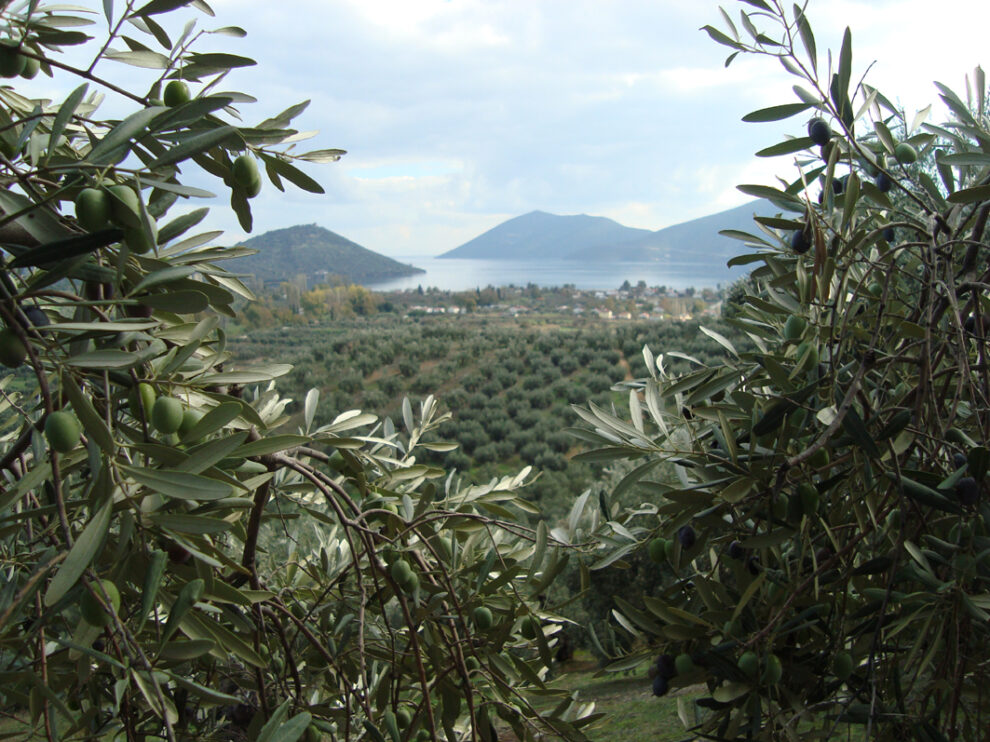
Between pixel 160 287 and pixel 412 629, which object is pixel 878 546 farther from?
pixel 160 287

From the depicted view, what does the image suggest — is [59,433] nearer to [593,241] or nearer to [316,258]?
[316,258]

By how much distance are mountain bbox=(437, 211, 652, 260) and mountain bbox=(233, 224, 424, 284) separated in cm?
4080

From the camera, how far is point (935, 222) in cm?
98

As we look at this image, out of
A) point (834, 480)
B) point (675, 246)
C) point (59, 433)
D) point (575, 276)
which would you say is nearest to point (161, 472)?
point (59, 433)

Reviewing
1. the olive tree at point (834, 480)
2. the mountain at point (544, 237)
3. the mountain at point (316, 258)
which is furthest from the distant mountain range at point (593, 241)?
the olive tree at point (834, 480)

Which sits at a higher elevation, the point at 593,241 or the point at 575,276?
the point at 593,241

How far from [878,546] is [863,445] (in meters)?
0.33

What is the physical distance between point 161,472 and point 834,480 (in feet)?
3.05

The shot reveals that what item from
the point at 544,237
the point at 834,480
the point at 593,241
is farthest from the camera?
the point at 544,237

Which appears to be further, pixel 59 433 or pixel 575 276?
pixel 575 276

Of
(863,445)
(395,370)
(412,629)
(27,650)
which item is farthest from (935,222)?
(395,370)

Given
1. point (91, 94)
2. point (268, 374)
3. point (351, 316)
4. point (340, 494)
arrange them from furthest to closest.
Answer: point (351, 316) → point (91, 94) → point (340, 494) → point (268, 374)

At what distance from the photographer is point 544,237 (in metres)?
103

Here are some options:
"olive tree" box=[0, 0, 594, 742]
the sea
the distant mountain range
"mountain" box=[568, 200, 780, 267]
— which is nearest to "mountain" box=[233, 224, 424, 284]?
the sea
